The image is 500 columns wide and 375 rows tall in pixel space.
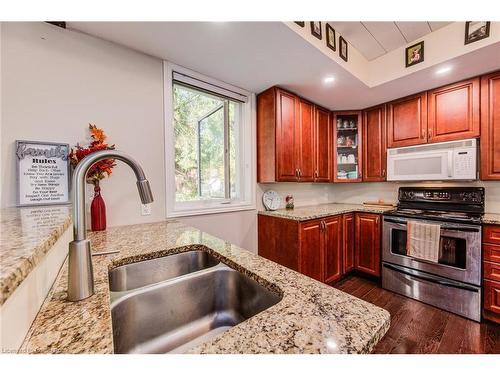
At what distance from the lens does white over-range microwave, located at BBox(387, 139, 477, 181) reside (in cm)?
200

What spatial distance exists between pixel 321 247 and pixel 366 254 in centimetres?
69

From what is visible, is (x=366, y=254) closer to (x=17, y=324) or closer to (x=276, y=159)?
(x=276, y=159)

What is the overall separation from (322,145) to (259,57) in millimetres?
1486

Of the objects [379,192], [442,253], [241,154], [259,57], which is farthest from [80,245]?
[379,192]

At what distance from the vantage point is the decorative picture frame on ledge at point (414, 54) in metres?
1.82

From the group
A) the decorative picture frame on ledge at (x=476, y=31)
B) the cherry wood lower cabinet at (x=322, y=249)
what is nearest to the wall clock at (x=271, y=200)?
the cherry wood lower cabinet at (x=322, y=249)

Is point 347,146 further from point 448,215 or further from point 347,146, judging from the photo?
point 448,215

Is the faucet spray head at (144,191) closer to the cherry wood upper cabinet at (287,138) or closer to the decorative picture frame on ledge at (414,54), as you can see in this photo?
the cherry wood upper cabinet at (287,138)

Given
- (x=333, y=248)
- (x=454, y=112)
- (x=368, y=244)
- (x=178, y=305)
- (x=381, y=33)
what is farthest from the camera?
(x=368, y=244)

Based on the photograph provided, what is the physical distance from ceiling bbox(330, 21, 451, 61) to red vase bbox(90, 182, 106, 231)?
2.20 metres

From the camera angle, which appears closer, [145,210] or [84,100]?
[84,100]

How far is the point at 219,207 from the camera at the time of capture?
2057 millimetres

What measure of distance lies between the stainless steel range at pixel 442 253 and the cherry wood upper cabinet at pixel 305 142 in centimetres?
99

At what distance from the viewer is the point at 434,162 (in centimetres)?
220
